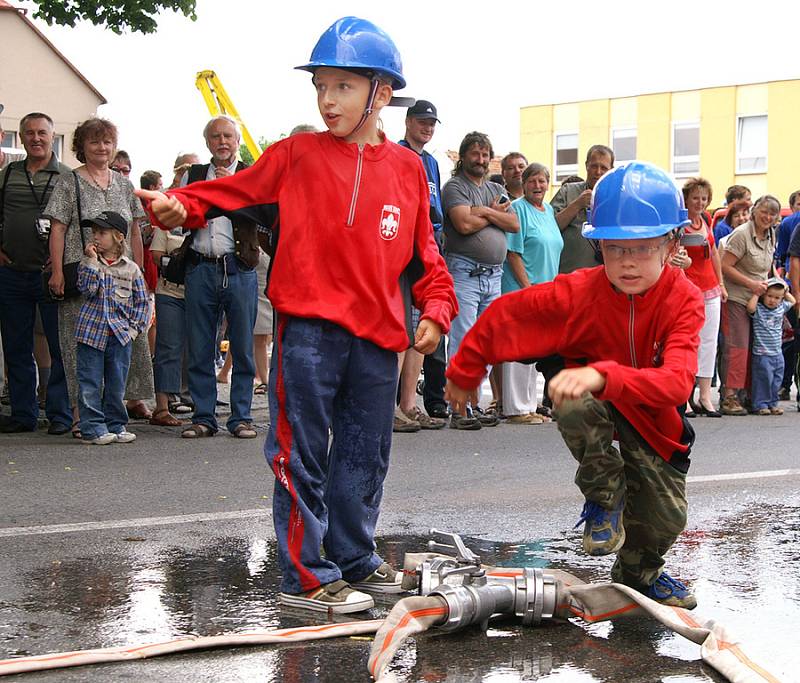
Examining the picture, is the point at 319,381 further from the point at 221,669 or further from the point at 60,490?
the point at 60,490

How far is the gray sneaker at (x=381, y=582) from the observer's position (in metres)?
5.01

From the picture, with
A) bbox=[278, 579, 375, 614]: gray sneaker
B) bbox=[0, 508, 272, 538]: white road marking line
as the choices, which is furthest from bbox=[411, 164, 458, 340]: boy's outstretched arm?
bbox=[0, 508, 272, 538]: white road marking line

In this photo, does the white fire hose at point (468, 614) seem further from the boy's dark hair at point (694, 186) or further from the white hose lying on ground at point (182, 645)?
the boy's dark hair at point (694, 186)

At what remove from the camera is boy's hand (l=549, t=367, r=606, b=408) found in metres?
3.97

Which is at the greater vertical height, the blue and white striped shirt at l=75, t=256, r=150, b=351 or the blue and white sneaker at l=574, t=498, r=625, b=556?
the blue and white striped shirt at l=75, t=256, r=150, b=351

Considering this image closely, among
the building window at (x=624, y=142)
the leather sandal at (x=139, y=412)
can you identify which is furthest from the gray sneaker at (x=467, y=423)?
the building window at (x=624, y=142)

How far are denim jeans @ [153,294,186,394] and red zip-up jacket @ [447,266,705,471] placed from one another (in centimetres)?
598

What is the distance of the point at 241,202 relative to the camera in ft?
16.0

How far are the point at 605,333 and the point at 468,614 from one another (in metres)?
1.11

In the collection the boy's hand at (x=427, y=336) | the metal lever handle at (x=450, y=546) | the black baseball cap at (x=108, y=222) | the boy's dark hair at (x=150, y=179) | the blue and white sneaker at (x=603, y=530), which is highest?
the boy's dark hair at (x=150, y=179)

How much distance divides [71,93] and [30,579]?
36.3 meters

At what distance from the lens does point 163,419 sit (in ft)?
33.6

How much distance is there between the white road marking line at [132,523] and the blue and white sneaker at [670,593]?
240 centimetres

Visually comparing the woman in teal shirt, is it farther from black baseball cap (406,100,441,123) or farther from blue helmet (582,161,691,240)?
blue helmet (582,161,691,240)
